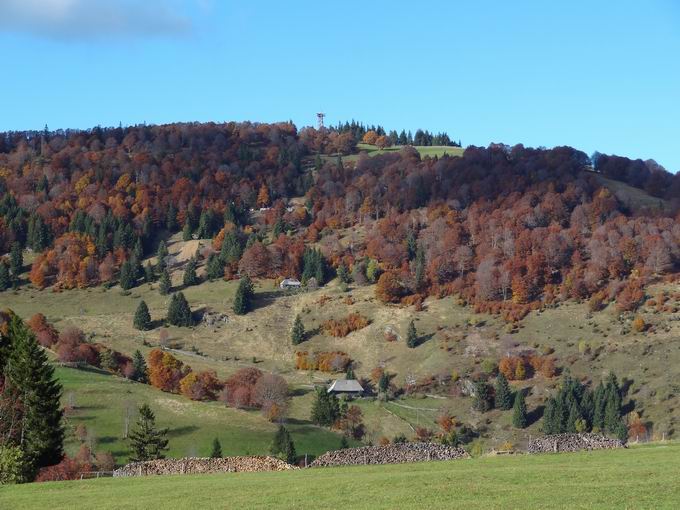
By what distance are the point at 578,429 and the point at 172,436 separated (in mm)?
46642

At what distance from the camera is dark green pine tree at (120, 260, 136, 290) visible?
18588 cm

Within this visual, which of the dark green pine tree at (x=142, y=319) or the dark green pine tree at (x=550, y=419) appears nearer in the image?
the dark green pine tree at (x=550, y=419)

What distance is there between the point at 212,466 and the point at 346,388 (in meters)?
85.3

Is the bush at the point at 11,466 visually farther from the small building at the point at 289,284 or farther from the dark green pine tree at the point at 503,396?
the small building at the point at 289,284

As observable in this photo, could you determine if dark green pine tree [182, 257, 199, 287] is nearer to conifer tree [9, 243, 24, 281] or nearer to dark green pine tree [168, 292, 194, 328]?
dark green pine tree [168, 292, 194, 328]

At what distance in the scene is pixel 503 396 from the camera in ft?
412

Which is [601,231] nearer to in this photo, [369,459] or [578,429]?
[578,429]

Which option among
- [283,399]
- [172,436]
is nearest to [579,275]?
[283,399]

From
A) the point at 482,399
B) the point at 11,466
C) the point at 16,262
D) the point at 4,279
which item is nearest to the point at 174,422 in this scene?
the point at 482,399

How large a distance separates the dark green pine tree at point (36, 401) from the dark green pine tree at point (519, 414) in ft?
239

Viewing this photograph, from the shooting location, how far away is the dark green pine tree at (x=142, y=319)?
159m

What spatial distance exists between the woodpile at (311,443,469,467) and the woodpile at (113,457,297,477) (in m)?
2.12

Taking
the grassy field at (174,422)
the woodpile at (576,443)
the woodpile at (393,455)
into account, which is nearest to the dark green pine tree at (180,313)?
the grassy field at (174,422)

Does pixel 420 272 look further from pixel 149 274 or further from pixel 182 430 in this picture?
pixel 182 430
